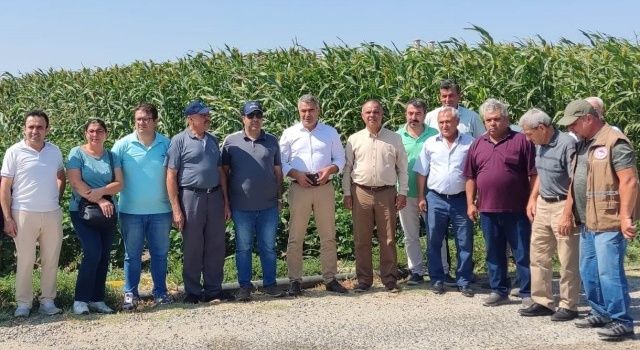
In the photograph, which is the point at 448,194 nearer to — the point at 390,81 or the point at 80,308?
the point at 390,81

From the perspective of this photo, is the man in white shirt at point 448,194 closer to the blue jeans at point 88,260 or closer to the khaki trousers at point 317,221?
the khaki trousers at point 317,221

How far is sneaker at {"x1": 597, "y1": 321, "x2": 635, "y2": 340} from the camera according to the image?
5734 millimetres

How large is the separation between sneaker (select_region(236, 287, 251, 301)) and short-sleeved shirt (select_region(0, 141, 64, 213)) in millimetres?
1929

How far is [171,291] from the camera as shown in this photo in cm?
776

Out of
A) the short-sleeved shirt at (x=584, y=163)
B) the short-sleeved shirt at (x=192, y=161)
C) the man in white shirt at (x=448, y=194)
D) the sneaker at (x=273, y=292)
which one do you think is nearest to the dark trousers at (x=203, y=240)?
the short-sleeved shirt at (x=192, y=161)

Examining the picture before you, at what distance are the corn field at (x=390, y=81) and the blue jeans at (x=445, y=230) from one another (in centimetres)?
166

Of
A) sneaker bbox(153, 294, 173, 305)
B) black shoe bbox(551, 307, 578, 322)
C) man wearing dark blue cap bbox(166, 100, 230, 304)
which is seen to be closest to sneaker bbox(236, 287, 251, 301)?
man wearing dark blue cap bbox(166, 100, 230, 304)

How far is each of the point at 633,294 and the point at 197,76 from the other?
7122 mm

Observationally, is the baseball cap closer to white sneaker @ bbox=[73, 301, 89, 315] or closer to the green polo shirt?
the green polo shirt

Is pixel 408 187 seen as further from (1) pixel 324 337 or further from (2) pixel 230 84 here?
(2) pixel 230 84

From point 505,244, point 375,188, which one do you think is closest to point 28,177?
point 375,188

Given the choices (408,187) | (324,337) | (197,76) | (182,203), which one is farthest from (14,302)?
(197,76)

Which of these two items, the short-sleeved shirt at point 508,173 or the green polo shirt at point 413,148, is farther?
the green polo shirt at point 413,148

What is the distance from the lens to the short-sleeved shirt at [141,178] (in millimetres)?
7027
